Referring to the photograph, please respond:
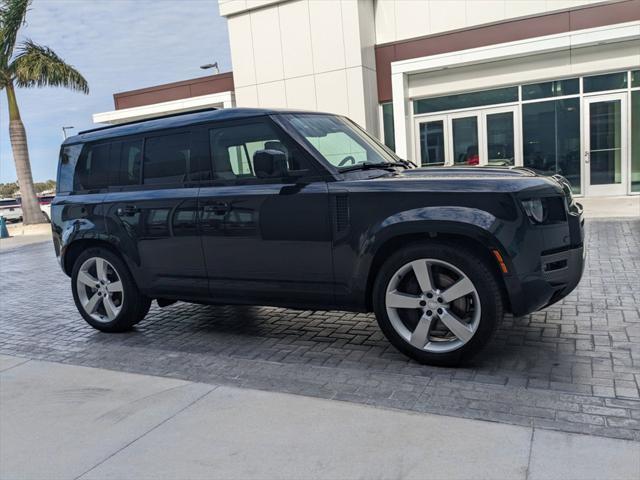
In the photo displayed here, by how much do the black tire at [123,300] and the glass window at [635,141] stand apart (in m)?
13.5

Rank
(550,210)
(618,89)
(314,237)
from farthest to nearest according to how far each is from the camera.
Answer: (618,89)
(314,237)
(550,210)

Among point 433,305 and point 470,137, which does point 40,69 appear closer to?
point 470,137

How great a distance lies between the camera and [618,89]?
1441 cm

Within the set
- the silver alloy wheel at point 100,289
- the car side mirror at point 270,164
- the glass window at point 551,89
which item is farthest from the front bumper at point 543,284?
the glass window at point 551,89

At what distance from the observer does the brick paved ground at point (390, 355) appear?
351 centimetres

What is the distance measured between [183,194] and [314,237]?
4.48 feet

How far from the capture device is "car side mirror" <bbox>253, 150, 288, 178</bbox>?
4.40 meters

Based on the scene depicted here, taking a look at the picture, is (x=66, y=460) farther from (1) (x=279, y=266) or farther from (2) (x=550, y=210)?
(2) (x=550, y=210)

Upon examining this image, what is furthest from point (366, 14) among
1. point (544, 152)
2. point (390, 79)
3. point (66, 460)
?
point (66, 460)

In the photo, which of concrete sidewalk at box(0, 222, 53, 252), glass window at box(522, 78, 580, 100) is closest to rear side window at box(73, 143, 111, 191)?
concrete sidewalk at box(0, 222, 53, 252)

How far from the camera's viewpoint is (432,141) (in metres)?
16.9

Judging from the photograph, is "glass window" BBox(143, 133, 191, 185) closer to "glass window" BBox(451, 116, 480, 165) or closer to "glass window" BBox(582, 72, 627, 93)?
"glass window" BBox(451, 116, 480, 165)

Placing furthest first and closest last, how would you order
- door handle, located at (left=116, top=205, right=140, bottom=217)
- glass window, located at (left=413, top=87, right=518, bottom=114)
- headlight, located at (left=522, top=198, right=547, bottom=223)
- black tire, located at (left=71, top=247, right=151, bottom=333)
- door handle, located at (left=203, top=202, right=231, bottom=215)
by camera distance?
glass window, located at (left=413, top=87, right=518, bottom=114)
black tire, located at (left=71, top=247, right=151, bottom=333)
door handle, located at (left=116, top=205, right=140, bottom=217)
door handle, located at (left=203, top=202, right=231, bottom=215)
headlight, located at (left=522, top=198, right=547, bottom=223)

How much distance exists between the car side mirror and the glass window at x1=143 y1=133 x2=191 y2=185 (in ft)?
2.99
